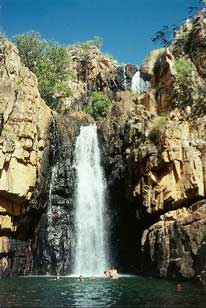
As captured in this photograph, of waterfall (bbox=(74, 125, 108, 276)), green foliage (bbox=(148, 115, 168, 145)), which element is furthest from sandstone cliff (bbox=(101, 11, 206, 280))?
waterfall (bbox=(74, 125, 108, 276))

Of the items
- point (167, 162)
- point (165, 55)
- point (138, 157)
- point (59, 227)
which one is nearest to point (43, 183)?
point (59, 227)

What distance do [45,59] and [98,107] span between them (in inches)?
448

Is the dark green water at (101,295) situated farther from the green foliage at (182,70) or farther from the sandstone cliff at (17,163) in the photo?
the green foliage at (182,70)

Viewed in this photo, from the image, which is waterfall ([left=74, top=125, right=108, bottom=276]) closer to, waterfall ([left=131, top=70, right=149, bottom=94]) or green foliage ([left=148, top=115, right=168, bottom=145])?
green foliage ([left=148, top=115, right=168, bottom=145])

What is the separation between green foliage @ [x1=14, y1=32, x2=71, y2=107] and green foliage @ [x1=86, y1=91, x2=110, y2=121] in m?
3.83

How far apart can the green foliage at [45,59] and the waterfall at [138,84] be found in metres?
9.01

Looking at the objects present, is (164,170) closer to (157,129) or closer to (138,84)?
(157,129)

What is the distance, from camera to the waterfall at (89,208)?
3806cm

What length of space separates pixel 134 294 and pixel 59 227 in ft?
55.6

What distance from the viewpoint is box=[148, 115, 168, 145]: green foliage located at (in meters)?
35.9

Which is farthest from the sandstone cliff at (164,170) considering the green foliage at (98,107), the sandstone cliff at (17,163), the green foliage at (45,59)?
the green foliage at (45,59)

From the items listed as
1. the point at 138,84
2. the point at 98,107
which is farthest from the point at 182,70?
the point at 98,107

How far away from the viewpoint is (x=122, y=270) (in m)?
39.1

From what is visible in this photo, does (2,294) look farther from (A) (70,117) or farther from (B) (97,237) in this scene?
(A) (70,117)
